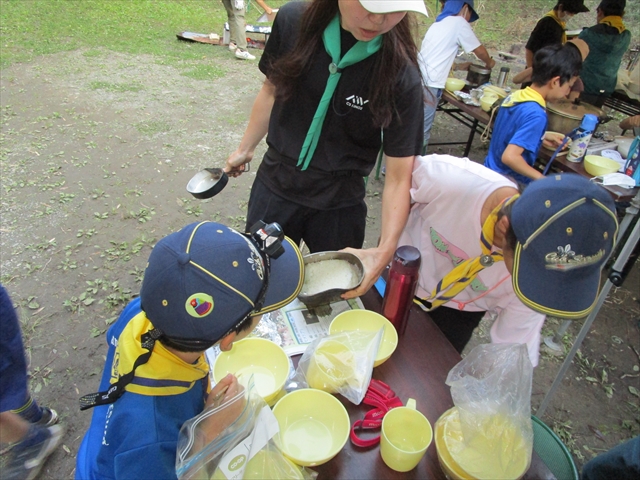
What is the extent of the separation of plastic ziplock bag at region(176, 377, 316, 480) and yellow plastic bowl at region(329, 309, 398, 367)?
0.45 m

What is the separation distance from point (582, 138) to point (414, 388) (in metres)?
2.68

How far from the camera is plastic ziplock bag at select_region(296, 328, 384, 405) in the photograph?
1213 millimetres

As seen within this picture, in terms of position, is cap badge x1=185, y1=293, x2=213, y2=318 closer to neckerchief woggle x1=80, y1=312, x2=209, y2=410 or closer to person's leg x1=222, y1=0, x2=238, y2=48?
neckerchief woggle x1=80, y1=312, x2=209, y2=410

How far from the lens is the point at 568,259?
1121 millimetres

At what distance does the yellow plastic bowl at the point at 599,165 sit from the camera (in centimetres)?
293

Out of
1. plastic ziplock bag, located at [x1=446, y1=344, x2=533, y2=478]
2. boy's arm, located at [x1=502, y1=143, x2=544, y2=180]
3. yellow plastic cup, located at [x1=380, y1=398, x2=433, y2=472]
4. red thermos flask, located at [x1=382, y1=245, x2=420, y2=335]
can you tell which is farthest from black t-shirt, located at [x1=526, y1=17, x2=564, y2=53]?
yellow plastic cup, located at [x1=380, y1=398, x2=433, y2=472]

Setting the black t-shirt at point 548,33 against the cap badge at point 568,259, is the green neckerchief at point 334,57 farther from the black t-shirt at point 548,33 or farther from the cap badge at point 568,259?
the black t-shirt at point 548,33

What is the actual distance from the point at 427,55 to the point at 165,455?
4.22 m

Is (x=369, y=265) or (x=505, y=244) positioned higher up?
(x=505, y=244)

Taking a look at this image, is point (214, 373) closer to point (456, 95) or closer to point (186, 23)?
point (456, 95)

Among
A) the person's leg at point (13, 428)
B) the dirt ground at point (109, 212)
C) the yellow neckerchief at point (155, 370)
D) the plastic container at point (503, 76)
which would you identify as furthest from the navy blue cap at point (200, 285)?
the plastic container at point (503, 76)

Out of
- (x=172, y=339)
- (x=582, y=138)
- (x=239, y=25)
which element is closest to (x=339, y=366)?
(x=172, y=339)

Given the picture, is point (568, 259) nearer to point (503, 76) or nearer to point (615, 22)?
point (503, 76)

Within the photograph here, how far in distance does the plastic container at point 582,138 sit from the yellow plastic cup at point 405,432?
2.79 m
